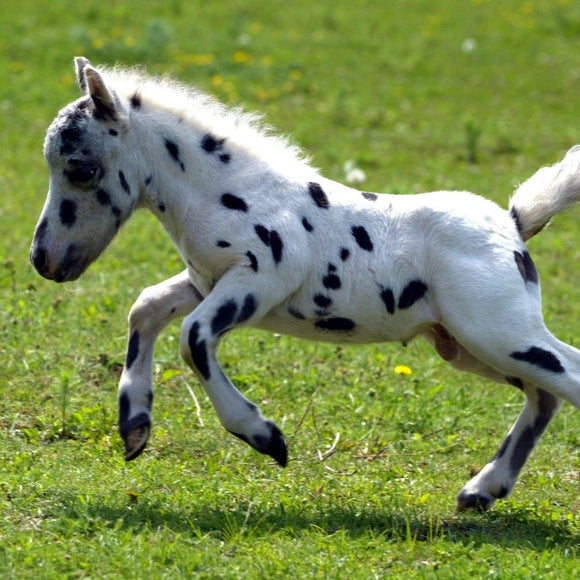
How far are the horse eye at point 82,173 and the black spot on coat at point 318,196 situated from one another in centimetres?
110

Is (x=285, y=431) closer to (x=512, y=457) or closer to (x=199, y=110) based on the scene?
(x=512, y=457)

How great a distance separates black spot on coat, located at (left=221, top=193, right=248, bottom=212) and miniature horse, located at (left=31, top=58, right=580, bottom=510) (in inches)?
0.5

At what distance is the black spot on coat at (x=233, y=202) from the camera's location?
220 inches

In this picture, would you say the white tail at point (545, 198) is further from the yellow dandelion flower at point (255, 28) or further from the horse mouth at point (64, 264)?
the yellow dandelion flower at point (255, 28)

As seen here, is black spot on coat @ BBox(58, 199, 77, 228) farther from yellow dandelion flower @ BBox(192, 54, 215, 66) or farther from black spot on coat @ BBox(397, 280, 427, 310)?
yellow dandelion flower @ BBox(192, 54, 215, 66)

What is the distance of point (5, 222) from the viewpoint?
33.9ft

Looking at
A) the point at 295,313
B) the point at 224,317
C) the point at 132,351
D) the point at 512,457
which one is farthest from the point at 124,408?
the point at 512,457

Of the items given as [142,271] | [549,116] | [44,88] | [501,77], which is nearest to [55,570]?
[142,271]

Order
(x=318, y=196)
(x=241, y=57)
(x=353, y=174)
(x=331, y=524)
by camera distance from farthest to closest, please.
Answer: (x=241, y=57), (x=353, y=174), (x=318, y=196), (x=331, y=524)

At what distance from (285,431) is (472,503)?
1.40 meters

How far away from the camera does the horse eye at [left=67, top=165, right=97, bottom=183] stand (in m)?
5.48

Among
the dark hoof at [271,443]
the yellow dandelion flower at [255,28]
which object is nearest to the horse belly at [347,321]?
the dark hoof at [271,443]

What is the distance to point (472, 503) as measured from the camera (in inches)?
223

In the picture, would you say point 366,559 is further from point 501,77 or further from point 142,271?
point 501,77
